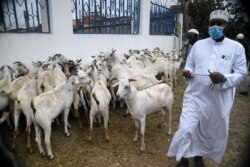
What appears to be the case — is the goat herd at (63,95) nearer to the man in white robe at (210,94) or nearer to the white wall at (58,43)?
the white wall at (58,43)

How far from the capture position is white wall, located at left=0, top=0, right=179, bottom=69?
5.73m

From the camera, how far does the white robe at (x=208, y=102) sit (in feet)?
11.5

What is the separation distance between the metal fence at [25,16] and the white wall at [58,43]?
0.19 m

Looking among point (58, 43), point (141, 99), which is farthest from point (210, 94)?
point (58, 43)

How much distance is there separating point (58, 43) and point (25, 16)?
1.17 metres

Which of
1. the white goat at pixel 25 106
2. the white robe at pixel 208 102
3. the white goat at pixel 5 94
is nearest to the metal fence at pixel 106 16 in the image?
the white goat at pixel 5 94

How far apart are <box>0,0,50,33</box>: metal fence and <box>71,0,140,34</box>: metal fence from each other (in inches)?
45.0

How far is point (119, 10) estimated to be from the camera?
9.51 metres

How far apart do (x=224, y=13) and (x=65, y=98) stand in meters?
3.17

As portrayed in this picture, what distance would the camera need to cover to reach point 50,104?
14.2 feet

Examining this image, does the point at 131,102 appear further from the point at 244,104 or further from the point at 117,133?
the point at 244,104

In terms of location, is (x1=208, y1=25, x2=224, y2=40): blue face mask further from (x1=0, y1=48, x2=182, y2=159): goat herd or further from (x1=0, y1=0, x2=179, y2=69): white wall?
(x1=0, y1=0, x2=179, y2=69): white wall

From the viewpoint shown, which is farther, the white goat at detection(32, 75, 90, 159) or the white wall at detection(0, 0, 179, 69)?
the white wall at detection(0, 0, 179, 69)

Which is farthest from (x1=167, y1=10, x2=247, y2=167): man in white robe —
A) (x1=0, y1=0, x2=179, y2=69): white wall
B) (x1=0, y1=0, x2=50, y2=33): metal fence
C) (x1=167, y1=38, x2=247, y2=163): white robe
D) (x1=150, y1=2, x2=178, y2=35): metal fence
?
(x1=150, y1=2, x2=178, y2=35): metal fence
